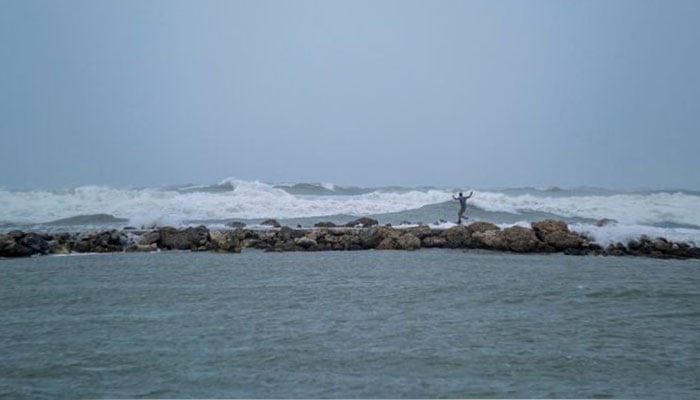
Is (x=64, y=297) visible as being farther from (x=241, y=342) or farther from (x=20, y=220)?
(x=20, y=220)

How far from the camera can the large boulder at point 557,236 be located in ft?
45.0

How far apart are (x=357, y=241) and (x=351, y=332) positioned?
8.20 meters

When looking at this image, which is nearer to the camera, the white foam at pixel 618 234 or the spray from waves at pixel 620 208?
the white foam at pixel 618 234

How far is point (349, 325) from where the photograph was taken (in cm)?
640

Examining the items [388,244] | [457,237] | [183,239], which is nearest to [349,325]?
[388,244]

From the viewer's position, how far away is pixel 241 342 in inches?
227

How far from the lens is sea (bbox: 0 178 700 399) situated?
4672mm

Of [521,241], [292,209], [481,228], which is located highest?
[292,209]

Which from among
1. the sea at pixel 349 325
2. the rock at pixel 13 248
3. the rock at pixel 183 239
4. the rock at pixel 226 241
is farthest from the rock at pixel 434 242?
the rock at pixel 13 248

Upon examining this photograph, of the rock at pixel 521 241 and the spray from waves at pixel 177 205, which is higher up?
the spray from waves at pixel 177 205

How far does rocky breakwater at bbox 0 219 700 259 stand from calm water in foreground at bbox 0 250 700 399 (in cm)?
290

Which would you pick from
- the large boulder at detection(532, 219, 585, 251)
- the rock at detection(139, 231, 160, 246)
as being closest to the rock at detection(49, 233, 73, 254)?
the rock at detection(139, 231, 160, 246)

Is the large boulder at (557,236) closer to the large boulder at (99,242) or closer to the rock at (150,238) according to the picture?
the rock at (150,238)

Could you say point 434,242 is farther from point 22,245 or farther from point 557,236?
point 22,245
